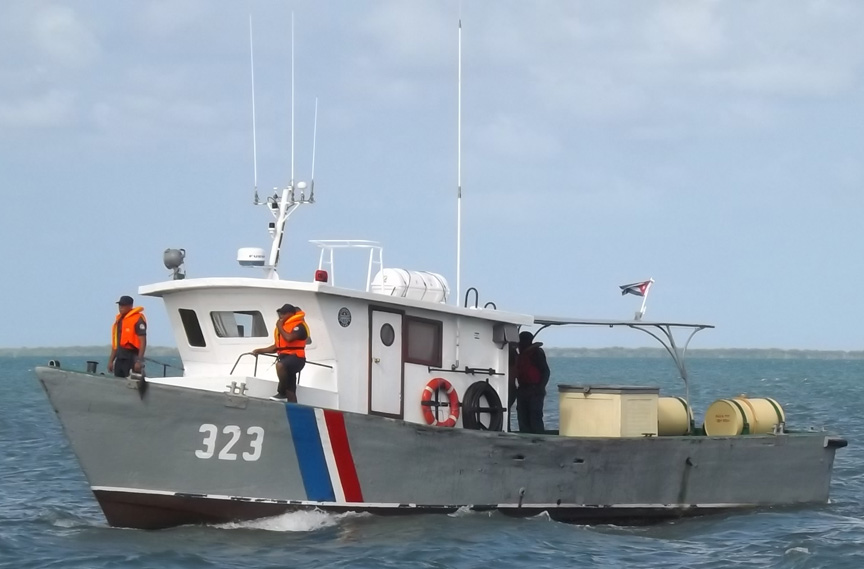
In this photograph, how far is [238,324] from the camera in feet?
47.0

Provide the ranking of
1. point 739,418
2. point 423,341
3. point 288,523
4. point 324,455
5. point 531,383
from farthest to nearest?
point 739,418 < point 531,383 < point 423,341 < point 288,523 < point 324,455

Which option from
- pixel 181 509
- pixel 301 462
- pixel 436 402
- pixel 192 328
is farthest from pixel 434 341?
pixel 181 509

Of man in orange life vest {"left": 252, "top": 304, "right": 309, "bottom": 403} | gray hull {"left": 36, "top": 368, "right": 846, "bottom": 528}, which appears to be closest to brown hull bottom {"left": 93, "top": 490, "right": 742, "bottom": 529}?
gray hull {"left": 36, "top": 368, "right": 846, "bottom": 528}

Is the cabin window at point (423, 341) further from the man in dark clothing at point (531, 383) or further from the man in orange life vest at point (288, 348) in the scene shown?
the man in orange life vest at point (288, 348)

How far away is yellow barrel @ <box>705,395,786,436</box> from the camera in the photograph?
672 inches

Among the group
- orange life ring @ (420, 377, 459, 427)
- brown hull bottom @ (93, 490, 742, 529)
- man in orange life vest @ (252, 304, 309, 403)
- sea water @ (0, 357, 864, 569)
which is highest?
man in orange life vest @ (252, 304, 309, 403)

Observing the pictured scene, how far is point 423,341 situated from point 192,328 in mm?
2659

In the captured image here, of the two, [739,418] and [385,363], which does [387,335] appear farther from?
[739,418]

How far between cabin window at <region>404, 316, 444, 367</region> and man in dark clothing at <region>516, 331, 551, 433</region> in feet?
4.86

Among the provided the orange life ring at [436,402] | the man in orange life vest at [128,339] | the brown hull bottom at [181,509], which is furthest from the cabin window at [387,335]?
the man in orange life vest at [128,339]

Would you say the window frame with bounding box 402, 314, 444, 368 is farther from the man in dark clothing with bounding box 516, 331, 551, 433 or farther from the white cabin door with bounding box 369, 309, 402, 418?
the man in dark clothing with bounding box 516, 331, 551, 433

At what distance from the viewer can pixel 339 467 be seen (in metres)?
13.4

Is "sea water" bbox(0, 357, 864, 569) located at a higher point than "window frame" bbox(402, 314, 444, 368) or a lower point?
lower

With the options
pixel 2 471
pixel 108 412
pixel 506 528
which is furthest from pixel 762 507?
pixel 2 471
